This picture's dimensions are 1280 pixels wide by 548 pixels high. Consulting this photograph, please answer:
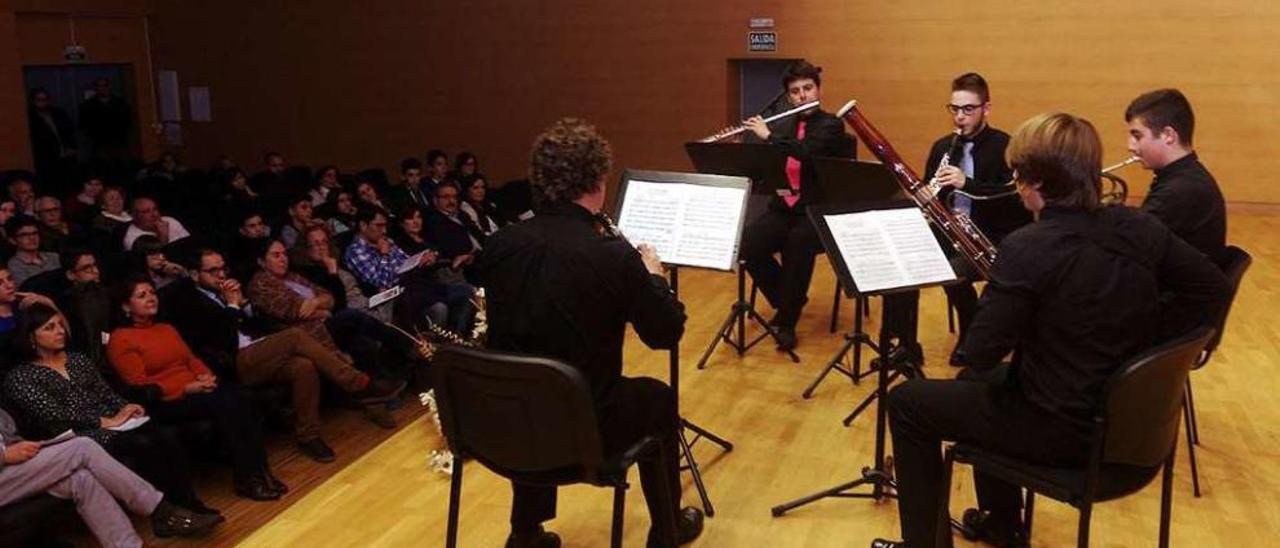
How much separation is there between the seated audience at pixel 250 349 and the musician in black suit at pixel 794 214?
7.59 ft

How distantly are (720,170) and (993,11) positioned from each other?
5842mm

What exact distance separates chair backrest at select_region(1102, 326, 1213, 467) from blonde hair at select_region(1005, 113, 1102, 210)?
440 mm

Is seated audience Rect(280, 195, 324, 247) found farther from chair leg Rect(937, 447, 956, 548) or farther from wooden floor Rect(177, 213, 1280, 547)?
chair leg Rect(937, 447, 956, 548)

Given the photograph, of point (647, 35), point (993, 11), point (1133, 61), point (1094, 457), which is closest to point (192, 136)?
point (647, 35)

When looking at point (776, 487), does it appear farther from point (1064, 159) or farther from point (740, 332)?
point (1064, 159)

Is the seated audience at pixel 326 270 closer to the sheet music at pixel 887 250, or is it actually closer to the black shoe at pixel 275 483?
the black shoe at pixel 275 483

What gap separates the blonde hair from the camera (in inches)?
115

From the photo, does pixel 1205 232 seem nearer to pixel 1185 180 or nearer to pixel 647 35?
pixel 1185 180

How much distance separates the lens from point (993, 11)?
10.5 m

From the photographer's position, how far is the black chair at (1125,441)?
282cm

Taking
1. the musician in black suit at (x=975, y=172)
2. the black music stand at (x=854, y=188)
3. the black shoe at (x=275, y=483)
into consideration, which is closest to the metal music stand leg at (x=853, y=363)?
the black music stand at (x=854, y=188)

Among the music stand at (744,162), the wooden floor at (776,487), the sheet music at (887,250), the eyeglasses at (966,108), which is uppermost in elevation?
the eyeglasses at (966,108)

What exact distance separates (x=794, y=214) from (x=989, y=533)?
286 centimetres

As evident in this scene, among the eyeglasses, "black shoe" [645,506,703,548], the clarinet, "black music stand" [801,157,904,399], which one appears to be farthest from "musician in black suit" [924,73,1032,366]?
"black shoe" [645,506,703,548]
